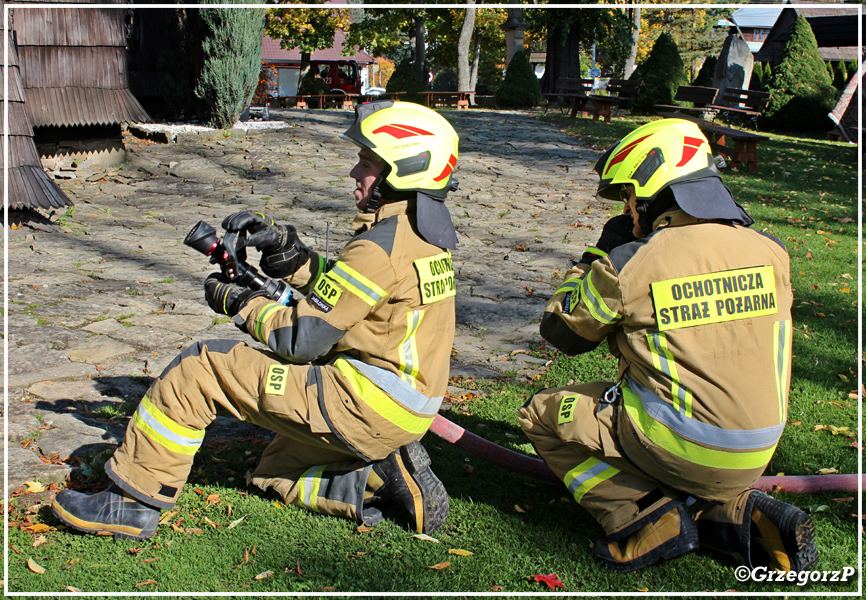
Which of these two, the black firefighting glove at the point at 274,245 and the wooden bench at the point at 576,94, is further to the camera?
the wooden bench at the point at 576,94

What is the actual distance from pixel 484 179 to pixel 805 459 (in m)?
8.30

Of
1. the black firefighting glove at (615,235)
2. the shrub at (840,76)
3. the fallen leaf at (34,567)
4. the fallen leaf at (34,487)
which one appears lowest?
the fallen leaf at (34,487)

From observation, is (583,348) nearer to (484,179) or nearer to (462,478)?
(462,478)

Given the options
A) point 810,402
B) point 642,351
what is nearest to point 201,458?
point 642,351

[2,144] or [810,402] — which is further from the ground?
[2,144]

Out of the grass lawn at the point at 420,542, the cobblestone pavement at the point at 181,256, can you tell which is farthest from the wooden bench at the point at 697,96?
the grass lawn at the point at 420,542

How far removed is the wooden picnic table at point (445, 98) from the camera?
965 inches

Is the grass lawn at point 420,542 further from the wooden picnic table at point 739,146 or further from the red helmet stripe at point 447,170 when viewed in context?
the wooden picnic table at point 739,146

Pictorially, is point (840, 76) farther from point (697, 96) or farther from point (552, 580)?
point (552, 580)

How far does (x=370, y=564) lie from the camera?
114 inches

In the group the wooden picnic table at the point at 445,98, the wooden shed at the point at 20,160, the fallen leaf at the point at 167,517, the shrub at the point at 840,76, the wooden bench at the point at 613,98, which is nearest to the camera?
the fallen leaf at the point at 167,517

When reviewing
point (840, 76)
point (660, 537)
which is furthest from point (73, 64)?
Answer: point (840, 76)

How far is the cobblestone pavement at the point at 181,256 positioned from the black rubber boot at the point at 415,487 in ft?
4.53

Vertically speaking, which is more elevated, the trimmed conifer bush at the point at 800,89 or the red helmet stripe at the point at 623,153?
the trimmed conifer bush at the point at 800,89
